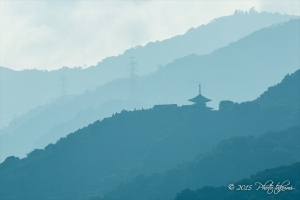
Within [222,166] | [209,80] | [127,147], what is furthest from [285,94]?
[209,80]

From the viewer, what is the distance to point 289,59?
181750mm

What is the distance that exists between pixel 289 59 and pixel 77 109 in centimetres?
4105

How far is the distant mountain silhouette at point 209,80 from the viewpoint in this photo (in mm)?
174875

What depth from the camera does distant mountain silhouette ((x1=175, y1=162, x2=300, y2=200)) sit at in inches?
2431

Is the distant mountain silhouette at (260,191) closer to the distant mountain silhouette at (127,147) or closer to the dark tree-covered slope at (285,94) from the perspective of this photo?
the distant mountain silhouette at (127,147)

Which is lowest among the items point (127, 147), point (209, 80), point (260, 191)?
point (260, 191)

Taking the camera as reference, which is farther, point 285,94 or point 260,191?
point 285,94

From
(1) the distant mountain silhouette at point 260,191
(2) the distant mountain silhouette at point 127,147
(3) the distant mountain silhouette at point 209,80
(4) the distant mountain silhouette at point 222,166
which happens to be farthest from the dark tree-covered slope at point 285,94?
(3) the distant mountain silhouette at point 209,80

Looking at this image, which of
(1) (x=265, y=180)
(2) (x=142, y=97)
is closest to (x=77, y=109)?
(2) (x=142, y=97)

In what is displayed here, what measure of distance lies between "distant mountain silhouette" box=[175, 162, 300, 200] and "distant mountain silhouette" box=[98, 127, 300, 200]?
Answer: 11.0 meters

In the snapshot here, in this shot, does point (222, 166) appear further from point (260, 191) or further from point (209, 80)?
point (209, 80)

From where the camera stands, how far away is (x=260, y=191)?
6372 centimetres

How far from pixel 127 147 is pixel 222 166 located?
715 inches

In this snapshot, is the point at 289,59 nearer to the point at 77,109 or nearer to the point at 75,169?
the point at 77,109
